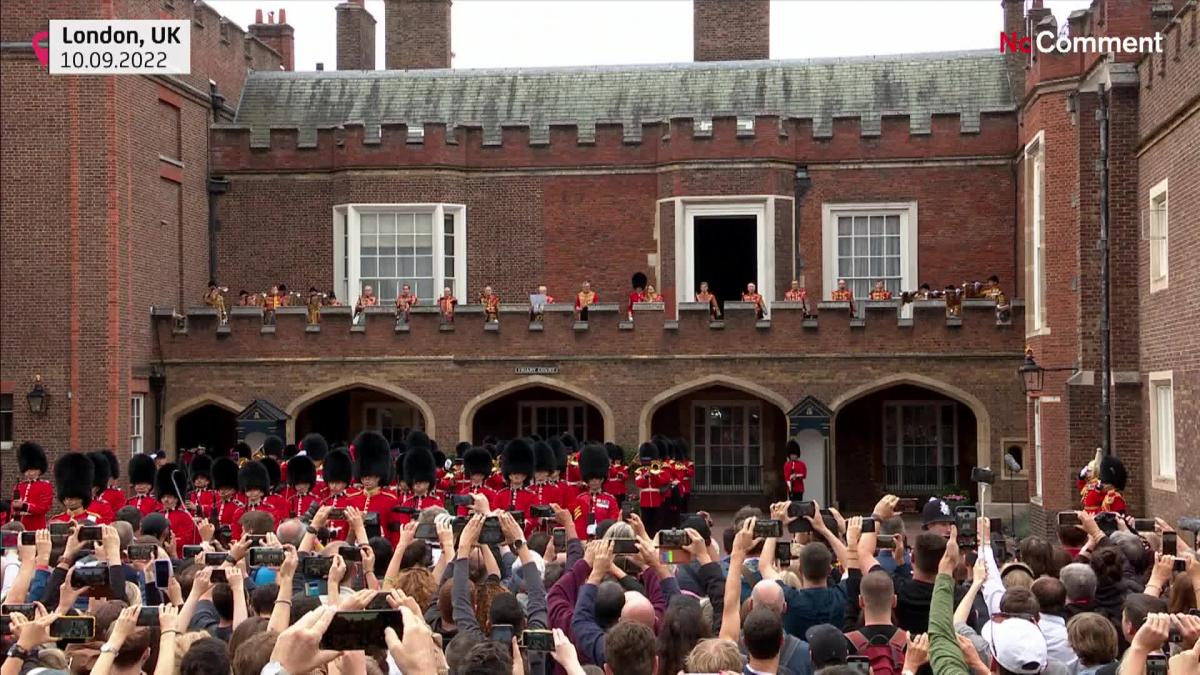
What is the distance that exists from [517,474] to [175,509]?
9.69 ft

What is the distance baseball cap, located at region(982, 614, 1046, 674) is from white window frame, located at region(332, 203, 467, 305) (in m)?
22.6

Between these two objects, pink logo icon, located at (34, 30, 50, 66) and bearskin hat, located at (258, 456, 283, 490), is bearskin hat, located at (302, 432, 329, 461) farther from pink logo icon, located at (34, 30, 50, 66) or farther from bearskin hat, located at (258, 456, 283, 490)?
pink logo icon, located at (34, 30, 50, 66)

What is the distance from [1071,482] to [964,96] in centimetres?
1044

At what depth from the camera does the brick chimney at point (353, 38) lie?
3441cm

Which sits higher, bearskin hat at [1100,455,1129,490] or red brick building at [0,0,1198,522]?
red brick building at [0,0,1198,522]

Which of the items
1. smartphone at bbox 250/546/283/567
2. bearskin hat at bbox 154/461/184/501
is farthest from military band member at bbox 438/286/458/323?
smartphone at bbox 250/546/283/567

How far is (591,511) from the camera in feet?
47.5

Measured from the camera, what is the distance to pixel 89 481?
1474cm

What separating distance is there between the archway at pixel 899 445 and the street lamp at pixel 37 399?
1238cm

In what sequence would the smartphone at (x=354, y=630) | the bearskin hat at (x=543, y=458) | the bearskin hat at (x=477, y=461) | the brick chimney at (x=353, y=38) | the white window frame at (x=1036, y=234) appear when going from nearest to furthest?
the smartphone at (x=354, y=630)
the bearskin hat at (x=477, y=461)
the bearskin hat at (x=543, y=458)
the white window frame at (x=1036, y=234)
the brick chimney at (x=353, y=38)

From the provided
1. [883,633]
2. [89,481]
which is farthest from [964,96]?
[883,633]

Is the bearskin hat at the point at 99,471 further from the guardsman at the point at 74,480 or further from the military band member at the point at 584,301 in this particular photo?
the military band member at the point at 584,301

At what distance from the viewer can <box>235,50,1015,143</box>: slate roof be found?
96.4ft

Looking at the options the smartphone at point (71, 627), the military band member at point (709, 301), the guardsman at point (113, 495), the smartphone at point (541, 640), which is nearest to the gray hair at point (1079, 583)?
the smartphone at point (541, 640)
